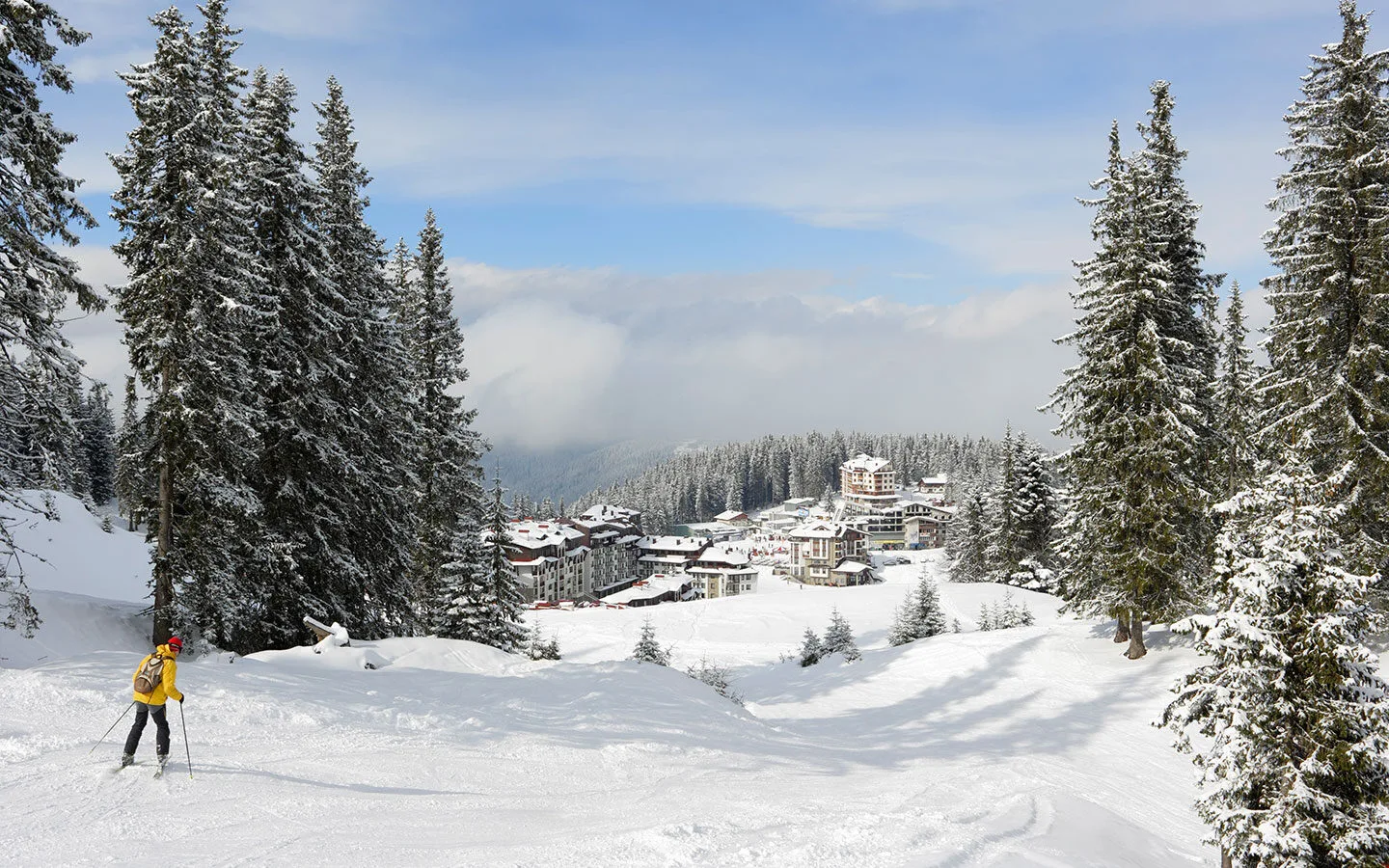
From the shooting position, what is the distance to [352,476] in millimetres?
23250

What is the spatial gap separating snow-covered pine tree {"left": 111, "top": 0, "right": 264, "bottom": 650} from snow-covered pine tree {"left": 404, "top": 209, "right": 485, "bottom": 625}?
1322cm

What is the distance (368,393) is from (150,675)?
642 inches

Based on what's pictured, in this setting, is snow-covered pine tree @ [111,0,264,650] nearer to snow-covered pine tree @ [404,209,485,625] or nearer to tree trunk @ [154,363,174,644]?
tree trunk @ [154,363,174,644]

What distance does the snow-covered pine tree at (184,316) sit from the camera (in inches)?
721

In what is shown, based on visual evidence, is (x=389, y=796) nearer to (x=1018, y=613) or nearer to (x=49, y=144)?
(x=49, y=144)

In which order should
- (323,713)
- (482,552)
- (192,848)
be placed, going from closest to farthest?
(192,848) < (323,713) < (482,552)

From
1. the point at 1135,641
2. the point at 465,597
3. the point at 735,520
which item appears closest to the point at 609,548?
the point at 735,520

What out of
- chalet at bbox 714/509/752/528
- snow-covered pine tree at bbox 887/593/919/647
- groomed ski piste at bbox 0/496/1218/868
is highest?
chalet at bbox 714/509/752/528

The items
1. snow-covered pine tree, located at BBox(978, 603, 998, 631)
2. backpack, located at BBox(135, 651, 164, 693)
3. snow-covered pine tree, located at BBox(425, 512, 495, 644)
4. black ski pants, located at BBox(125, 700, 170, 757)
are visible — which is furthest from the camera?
snow-covered pine tree, located at BBox(978, 603, 998, 631)

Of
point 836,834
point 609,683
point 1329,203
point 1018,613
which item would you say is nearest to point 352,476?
point 609,683

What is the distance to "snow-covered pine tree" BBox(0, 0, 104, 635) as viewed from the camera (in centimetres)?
1424

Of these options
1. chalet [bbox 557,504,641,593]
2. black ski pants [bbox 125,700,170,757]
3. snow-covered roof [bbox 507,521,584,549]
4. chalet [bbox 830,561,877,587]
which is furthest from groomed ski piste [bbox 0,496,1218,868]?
chalet [bbox 557,504,641,593]

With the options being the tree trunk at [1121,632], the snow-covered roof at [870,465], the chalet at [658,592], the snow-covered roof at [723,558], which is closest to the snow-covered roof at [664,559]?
the snow-covered roof at [723,558]

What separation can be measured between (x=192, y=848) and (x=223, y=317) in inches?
578
